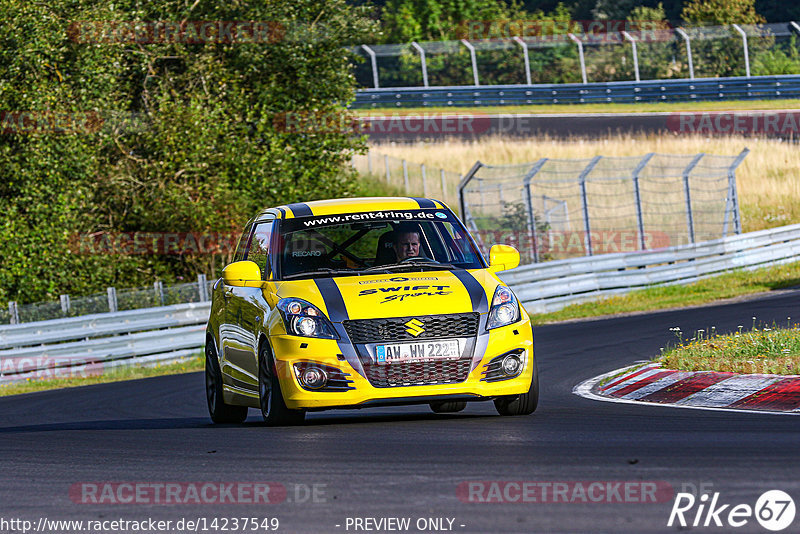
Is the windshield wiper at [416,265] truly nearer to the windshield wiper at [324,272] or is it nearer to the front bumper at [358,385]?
the windshield wiper at [324,272]

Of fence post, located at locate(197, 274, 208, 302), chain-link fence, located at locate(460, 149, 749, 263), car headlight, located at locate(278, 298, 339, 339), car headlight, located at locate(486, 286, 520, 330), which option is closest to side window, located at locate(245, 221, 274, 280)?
car headlight, located at locate(278, 298, 339, 339)

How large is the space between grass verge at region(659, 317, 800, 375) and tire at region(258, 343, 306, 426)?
3.59m

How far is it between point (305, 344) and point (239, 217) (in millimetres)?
18992

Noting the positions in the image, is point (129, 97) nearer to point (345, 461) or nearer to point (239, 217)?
point (239, 217)

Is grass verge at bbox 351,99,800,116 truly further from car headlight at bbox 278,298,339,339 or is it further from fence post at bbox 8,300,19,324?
car headlight at bbox 278,298,339,339

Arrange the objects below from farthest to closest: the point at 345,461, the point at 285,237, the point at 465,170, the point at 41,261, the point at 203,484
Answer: the point at 465,170 < the point at 41,261 < the point at 285,237 < the point at 345,461 < the point at 203,484

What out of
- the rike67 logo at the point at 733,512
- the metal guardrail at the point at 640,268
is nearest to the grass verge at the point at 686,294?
the metal guardrail at the point at 640,268

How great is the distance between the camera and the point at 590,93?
47.9 m

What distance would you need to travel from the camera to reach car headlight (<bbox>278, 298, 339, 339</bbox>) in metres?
→ 8.93

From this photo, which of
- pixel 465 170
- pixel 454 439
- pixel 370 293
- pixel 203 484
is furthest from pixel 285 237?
pixel 465 170

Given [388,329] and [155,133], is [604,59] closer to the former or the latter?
[155,133]

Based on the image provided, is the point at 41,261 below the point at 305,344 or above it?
below

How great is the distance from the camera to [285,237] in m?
10.1

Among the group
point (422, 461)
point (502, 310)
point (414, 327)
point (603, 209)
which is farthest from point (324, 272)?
point (603, 209)
